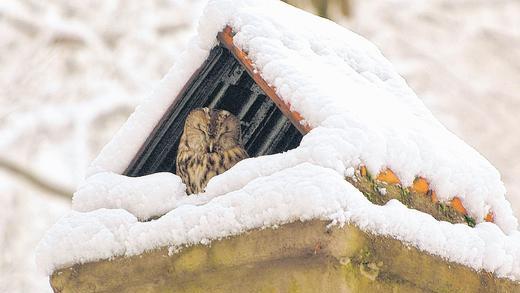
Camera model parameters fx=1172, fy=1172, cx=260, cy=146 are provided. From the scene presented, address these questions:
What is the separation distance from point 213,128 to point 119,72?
9878mm

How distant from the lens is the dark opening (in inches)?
165

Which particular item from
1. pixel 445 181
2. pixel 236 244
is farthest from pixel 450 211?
pixel 236 244

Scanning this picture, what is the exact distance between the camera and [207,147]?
4480mm

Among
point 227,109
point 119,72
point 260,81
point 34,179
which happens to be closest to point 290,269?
point 260,81

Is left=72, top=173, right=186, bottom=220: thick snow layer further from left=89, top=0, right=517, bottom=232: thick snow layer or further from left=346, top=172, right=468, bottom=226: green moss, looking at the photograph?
left=346, top=172, right=468, bottom=226: green moss

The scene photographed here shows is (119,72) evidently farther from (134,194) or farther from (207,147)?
(134,194)

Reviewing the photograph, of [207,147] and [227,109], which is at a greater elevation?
[227,109]

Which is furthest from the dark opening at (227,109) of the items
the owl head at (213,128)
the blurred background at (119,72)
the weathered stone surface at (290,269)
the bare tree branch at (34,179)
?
the bare tree branch at (34,179)

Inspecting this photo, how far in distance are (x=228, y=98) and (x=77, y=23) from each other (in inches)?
394

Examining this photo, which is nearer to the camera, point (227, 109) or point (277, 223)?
point (277, 223)

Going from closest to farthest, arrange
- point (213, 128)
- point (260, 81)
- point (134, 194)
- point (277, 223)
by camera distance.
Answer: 1. point (277, 223)
2. point (260, 81)
3. point (134, 194)
4. point (213, 128)

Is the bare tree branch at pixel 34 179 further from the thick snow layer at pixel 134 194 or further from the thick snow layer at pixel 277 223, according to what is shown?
the thick snow layer at pixel 277 223

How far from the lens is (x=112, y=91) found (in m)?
13.9

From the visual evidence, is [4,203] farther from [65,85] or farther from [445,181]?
[445,181]
